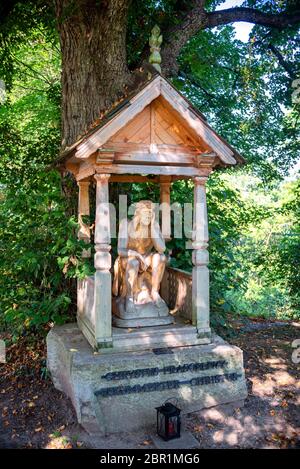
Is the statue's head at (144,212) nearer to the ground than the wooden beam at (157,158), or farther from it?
nearer to the ground

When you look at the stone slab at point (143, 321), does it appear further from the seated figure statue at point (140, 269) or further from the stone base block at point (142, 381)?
the stone base block at point (142, 381)

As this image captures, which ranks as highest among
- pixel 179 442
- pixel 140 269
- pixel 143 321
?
pixel 140 269

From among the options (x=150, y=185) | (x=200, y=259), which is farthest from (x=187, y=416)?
(x=150, y=185)

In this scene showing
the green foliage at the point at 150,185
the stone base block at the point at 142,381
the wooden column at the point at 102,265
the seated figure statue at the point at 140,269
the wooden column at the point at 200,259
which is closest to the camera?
the stone base block at the point at 142,381

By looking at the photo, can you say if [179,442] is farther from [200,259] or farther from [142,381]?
[200,259]

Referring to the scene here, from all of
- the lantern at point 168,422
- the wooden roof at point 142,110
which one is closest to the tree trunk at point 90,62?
the wooden roof at point 142,110

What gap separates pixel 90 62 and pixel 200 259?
351cm

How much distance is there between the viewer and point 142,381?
4336mm

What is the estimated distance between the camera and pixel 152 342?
4617mm

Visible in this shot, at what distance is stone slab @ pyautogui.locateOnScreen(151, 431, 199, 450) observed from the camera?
3883 mm

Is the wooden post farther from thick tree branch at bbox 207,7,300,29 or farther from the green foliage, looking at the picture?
thick tree branch at bbox 207,7,300,29

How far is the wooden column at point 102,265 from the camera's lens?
4.40m

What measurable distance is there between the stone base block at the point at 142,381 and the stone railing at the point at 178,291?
62cm
